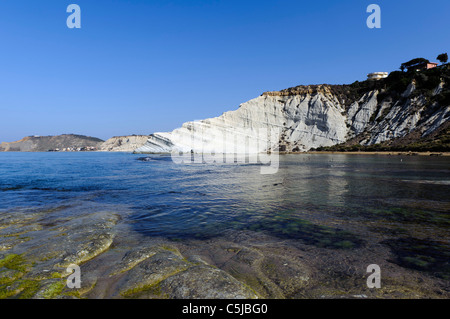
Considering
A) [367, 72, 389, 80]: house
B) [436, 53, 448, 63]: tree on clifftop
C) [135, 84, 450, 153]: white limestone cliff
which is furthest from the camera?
[367, 72, 389, 80]: house

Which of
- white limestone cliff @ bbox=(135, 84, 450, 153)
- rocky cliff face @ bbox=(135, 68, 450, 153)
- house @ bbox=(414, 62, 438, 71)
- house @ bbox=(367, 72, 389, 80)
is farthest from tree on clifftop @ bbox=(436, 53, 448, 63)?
white limestone cliff @ bbox=(135, 84, 450, 153)

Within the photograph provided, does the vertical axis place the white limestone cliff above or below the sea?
above

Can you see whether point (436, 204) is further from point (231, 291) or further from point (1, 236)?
point (1, 236)

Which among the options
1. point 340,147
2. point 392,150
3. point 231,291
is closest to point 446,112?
point 392,150

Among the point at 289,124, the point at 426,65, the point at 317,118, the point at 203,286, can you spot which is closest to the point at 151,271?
the point at 203,286

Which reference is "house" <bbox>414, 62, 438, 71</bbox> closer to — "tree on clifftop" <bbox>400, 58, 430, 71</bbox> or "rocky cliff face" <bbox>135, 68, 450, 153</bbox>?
"tree on clifftop" <bbox>400, 58, 430, 71</bbox>

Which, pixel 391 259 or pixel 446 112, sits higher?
pixel 446 112

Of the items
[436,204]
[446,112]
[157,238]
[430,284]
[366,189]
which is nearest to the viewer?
[430,284]

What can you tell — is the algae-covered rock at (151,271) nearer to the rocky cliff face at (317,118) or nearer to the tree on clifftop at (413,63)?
the rocky cliff face at (317,118)

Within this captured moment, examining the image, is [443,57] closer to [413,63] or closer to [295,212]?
[413,63]
